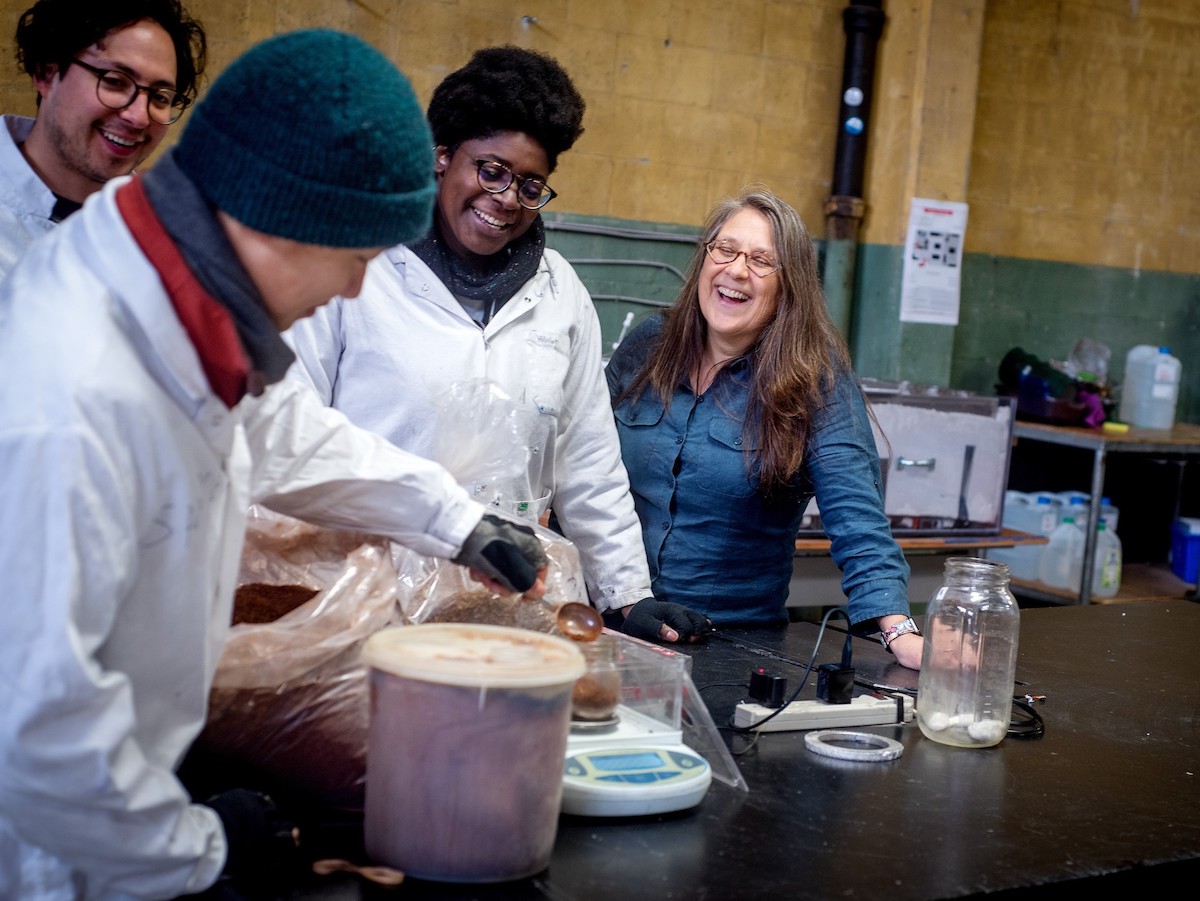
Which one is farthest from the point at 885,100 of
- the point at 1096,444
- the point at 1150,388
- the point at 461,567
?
the point at 461,567

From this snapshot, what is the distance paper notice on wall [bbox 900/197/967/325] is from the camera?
4.62 metres

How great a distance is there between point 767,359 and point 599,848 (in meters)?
1.20

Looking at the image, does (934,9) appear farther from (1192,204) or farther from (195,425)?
(195,425)

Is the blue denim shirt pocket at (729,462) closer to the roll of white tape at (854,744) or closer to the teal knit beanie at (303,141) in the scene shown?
the roll of white tape at (854,744)

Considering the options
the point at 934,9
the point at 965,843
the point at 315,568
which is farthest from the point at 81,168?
the point at 934,9

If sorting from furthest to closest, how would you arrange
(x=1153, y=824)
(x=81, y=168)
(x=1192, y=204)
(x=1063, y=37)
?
1. (x=1192, y=204)
2. (x=1063, y=37)
3. (x=81, y=168)
4. (x=1153, y=824)

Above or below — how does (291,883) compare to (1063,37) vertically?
below

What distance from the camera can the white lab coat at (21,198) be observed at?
1.86 metres

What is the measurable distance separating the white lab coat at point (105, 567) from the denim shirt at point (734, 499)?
123 cm

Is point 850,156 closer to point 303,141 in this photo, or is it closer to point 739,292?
point 739,292

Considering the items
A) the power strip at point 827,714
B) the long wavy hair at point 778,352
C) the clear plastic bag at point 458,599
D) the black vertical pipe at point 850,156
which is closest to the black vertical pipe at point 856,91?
the black vertical pipe at point 850,156

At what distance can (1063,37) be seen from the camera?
5.11 meters

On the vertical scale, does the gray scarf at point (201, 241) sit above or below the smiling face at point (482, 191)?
below

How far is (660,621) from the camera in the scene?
1.88 meters
